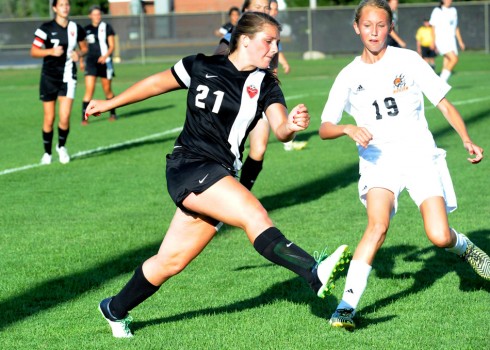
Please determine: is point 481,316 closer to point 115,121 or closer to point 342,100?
point 342,100

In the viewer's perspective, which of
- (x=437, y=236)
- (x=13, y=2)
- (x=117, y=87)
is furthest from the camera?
(x=13, y=2)

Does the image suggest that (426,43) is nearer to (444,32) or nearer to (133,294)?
(444,32)

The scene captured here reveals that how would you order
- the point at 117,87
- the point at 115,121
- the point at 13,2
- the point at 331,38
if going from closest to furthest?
the point at 115,121 < the point at 117,87 < the point at 331,38 < the point at 13,2

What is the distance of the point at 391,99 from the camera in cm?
549

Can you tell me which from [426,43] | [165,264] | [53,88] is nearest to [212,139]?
[165,264]

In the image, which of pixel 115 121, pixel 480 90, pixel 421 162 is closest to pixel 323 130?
pixel 421 162

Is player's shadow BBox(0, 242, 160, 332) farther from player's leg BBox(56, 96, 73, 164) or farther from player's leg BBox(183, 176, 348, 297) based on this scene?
player's leg BBox(56, 96, 73, 164)

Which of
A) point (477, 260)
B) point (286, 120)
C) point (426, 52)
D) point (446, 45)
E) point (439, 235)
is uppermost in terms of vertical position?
point (286, 120)

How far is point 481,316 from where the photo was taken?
5465 mm

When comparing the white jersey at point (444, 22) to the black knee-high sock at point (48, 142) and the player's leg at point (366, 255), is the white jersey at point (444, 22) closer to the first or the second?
the black knee-high sock at point (48, 142)

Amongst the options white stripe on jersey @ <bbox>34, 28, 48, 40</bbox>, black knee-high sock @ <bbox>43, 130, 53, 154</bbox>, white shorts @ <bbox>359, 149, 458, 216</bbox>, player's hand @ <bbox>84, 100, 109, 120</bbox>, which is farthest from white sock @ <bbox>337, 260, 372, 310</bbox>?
white stripe on jersey @ <bbox>34, 28, 48, 40</bbox>

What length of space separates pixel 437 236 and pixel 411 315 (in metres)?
0.52

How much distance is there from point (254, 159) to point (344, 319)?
12.4ft

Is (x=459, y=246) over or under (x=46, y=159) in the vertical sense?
over
